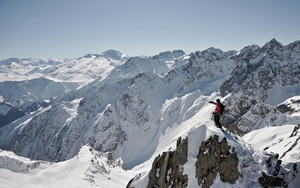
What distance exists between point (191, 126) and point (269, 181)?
87.4 meters

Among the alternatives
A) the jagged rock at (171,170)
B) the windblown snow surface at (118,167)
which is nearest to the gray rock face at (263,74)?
the windblown snow surface at (118,167)

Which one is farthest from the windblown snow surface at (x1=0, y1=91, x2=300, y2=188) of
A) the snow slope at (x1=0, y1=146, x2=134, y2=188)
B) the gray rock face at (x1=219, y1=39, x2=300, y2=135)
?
the gray rock face at (x1=219, y1=39, x2=300, y2=135)

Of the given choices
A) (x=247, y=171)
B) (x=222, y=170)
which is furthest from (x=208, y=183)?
(x=247, y=171)

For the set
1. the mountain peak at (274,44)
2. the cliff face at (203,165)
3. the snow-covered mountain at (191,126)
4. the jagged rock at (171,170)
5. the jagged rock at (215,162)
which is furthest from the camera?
the mountain peak at (274,44)

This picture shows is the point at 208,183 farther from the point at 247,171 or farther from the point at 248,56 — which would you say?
the point at 248,56

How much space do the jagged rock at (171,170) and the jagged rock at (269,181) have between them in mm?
6778

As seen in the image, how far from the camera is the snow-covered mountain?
16391 millimetres

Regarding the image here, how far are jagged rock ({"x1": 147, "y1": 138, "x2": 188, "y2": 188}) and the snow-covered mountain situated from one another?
11cm

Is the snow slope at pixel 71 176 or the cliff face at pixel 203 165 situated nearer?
the cliff face at pixel 203 165

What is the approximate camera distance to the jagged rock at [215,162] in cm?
1552

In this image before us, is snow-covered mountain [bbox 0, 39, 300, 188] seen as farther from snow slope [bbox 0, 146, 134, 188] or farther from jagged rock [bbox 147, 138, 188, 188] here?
snow slope [bbox 0, 146, 134, 188]

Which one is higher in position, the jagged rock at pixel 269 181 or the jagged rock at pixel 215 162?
the jagged rock at pixel 215 162

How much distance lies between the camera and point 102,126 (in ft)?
454

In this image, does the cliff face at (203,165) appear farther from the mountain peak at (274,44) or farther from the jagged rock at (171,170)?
the mountain peak at (274,44)
